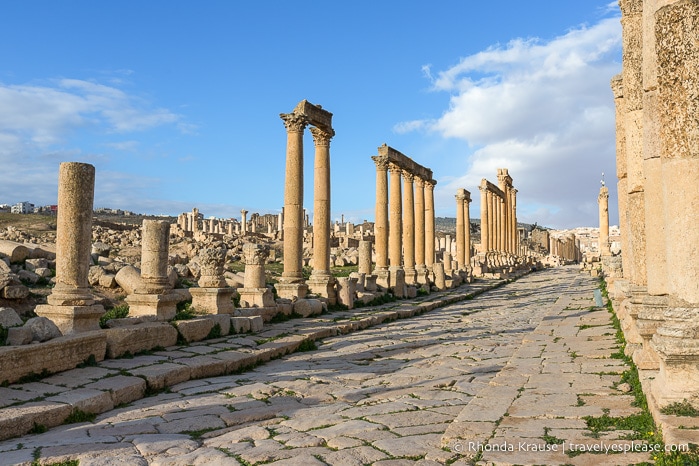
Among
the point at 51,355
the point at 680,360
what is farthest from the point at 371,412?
the point at 51,355

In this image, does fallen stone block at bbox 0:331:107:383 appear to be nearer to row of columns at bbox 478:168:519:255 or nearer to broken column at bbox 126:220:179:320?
broken column at bbox 126:220:179:320

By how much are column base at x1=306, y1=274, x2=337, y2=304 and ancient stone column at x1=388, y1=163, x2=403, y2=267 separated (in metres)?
7.40

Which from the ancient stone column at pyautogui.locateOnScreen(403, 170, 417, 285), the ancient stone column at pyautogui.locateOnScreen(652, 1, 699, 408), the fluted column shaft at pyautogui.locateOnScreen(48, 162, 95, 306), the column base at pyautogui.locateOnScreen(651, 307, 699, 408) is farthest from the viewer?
the ancient stone column at pyautogui.locateOnScreen(403, 170, 417, 285)

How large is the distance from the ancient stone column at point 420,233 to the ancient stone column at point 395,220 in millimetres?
1882

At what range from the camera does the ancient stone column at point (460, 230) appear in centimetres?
3616

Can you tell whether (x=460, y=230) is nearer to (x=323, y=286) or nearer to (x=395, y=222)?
(x=395, y=222)

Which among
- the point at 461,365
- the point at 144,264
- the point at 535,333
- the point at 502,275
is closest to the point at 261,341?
the point at 144,264

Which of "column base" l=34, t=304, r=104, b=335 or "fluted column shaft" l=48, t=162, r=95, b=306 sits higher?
"fluted column shaft" l=48, t=162, r=95, b=306

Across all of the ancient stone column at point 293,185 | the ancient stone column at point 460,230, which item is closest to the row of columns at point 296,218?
the ancient stone column at point 293,185

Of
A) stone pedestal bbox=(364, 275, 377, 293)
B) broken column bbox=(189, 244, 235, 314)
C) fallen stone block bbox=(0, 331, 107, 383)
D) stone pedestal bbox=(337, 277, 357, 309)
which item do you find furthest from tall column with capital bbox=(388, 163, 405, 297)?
fallen stone block bbox=(0, 331, 107, 383)

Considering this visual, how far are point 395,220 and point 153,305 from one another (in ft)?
51.2

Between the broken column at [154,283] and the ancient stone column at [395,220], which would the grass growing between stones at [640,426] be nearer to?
the broken column at [154,283]

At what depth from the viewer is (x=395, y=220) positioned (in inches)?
Result: 1001

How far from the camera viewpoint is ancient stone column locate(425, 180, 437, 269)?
97.3ft
